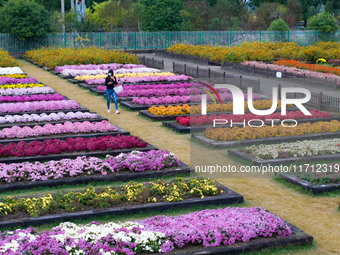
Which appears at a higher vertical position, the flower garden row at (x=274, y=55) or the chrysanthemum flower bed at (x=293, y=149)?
the flower garden row at (x=274, y=55)

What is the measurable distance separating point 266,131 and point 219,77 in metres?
12.3

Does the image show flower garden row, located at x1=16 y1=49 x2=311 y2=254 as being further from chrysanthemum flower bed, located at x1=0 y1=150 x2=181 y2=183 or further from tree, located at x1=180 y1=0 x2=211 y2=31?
tree, located at x1=180 y1=0 x2=211 y2=31

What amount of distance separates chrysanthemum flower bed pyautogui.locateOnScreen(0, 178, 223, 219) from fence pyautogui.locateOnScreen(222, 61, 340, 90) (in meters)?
15.6

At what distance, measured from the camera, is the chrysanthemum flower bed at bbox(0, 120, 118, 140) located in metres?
15.6

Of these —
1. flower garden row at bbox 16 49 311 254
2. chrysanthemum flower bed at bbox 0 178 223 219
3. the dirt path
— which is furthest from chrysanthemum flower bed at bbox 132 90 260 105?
chrysanthemum flower bed at bbox 0 178 223 219

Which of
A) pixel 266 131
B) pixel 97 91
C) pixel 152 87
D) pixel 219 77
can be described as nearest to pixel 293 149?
pixel 266 131

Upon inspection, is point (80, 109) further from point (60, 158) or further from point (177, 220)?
point (177, 220)

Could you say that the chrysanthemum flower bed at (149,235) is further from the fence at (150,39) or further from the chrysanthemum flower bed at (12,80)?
the fence at (150,39)

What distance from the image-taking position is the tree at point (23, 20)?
141 feet

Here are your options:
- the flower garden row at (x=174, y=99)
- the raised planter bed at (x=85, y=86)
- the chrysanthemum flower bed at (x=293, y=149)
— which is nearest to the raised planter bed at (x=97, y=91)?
the flower garden row at (x=174, y=99)

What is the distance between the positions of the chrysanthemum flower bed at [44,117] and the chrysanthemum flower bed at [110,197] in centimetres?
765

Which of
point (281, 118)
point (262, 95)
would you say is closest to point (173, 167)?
point (281, 118)

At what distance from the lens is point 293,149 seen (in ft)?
43.9

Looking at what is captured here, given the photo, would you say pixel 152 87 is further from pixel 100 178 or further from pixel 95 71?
pixel 100 178
